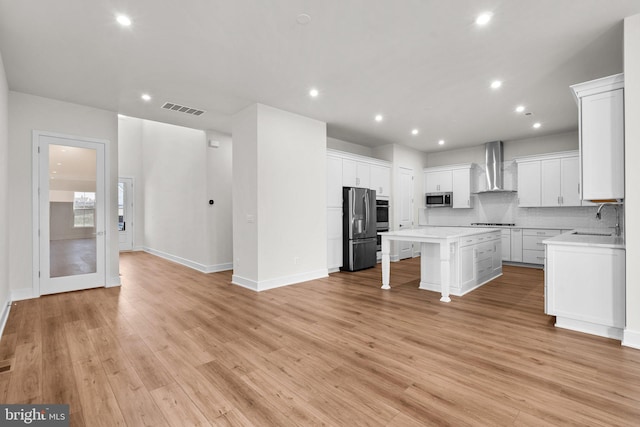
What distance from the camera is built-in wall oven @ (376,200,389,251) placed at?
23.0 feet

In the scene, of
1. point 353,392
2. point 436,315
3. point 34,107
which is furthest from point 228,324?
point 34,107

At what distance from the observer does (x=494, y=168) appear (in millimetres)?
7422

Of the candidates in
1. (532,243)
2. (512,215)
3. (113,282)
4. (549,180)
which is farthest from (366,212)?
(113,282)

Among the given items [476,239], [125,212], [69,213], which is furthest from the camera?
[125,212]

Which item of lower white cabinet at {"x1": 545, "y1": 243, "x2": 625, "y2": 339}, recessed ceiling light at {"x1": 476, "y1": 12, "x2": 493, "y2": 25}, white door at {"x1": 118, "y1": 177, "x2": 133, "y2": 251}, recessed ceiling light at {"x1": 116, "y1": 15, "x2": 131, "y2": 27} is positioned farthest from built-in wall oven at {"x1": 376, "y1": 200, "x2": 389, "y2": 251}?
white door at {"x1": 118, "y1": 177, "x2": 133, "y2": 251}

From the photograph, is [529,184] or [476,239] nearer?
[476,239]

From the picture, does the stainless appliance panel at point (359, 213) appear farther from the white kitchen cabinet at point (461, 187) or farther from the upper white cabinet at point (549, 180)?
the upper white cabinet at point (549, 180)

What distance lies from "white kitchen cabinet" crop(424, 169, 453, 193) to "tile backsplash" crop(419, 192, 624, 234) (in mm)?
621

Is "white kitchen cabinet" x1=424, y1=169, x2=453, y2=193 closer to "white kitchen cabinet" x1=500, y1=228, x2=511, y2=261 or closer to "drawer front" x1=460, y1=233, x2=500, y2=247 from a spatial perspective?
"white kitchen cabinet" x1=500, y1=228, x2=511, y2=261

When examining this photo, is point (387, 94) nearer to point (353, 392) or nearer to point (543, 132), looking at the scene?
point (353, 392)

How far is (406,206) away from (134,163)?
27.7ft

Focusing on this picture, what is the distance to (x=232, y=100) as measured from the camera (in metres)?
4.60

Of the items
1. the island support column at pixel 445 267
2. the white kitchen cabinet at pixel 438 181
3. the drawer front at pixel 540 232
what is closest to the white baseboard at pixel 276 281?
the island support column at pixel 445 267

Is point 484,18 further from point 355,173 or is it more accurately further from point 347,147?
point 347,147
